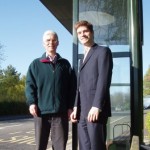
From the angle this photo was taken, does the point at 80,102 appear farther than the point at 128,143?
No

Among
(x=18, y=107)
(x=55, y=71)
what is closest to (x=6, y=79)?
(x=18, y=107)

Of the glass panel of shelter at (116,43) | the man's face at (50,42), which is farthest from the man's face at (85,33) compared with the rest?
the glass panel of shelter at (116,43)

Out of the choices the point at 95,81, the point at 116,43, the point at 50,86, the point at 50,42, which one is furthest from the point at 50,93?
→ the point at 116,43

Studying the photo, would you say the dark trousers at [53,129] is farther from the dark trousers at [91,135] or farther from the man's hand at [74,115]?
the dark trousers at [91,135]

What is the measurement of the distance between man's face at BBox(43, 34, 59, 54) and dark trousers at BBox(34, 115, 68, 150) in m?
0.74

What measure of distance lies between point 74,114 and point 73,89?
0.38 m

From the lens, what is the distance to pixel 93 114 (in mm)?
3322

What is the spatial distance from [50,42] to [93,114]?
104cm

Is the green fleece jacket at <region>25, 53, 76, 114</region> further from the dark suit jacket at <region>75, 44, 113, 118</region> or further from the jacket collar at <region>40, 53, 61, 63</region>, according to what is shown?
the dark suit jacket at <region>75, 44, 113, 118</region>

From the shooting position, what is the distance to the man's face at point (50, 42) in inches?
155

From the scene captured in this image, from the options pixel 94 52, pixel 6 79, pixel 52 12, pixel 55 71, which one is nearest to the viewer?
pixel 94 52

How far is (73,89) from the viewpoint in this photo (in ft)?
12.9

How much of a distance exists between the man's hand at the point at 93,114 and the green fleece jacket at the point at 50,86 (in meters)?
0.61

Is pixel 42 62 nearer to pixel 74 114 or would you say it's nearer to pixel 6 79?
pixel 74 114
